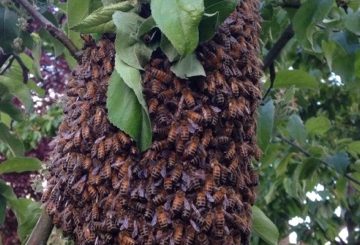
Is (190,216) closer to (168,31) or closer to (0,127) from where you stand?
(168,31)

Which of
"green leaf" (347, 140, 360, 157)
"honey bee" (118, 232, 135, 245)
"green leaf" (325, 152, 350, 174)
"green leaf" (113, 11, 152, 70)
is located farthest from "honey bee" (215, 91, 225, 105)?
"green leaf" (347, 140, 360, 157)

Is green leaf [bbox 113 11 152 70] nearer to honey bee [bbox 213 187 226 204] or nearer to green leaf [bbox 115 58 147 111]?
green leaf [bbox 115 58 147 111]

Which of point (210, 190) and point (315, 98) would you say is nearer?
point (210, 190)

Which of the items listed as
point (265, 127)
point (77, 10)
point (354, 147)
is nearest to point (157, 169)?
point (77, 10)

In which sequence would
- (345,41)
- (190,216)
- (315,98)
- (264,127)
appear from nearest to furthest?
(190,216) < (264,127) < (345,41) < (315,98)

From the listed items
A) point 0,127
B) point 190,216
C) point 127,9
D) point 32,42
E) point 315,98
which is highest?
point 127,9

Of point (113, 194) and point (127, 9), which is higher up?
point (127, 9)

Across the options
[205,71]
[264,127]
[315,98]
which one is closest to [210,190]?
[205,71]

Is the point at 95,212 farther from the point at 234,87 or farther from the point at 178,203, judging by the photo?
the point at 234,87
